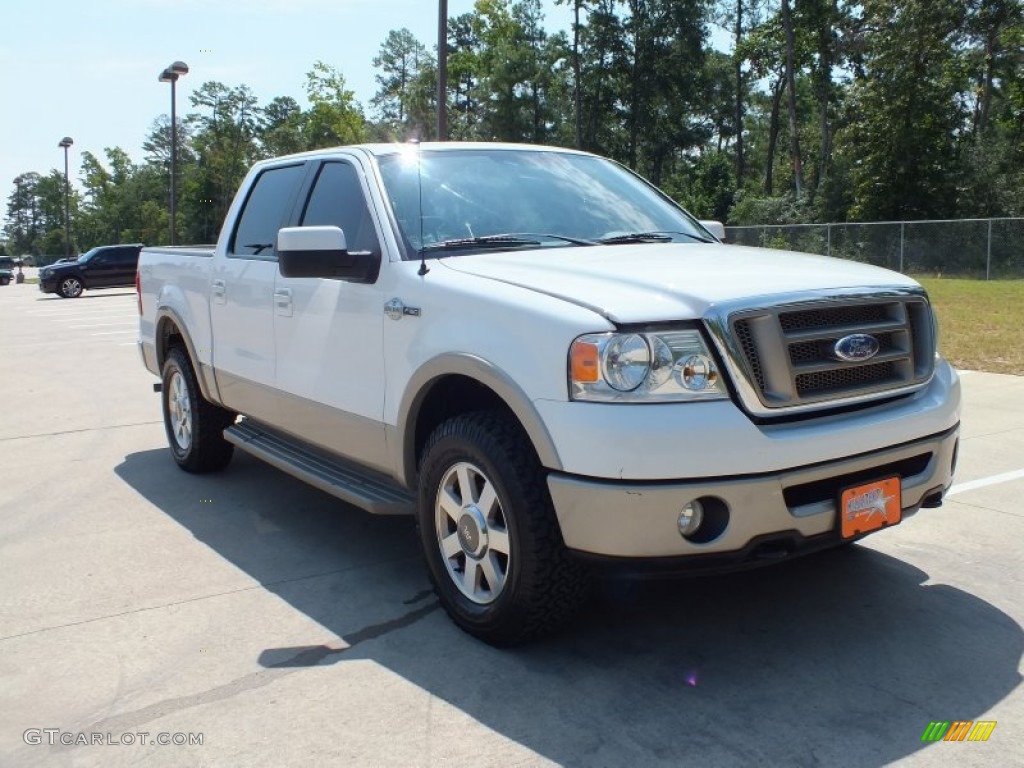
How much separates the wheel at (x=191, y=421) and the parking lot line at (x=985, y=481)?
4.59m

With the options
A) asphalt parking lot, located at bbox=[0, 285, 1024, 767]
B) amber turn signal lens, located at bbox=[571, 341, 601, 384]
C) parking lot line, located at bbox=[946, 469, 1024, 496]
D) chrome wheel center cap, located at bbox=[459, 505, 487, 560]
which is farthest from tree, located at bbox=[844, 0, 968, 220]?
amber turn signal lens, located at bbox=[571, 341, 601, 384]

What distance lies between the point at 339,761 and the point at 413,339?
167 cm

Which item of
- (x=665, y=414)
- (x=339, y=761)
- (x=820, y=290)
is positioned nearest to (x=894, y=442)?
(x=820, y=290)

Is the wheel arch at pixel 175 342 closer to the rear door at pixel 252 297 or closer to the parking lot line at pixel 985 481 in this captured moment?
the rear door at pixel 252 297

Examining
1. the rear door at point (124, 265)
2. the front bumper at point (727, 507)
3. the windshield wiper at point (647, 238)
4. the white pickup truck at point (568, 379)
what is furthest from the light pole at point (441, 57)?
the rear door at point (124, 265)

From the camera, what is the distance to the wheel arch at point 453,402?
11.0 ft

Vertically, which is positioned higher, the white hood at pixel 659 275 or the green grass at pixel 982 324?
the white hood at pixel 659 275

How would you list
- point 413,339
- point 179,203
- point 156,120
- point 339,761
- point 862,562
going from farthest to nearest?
point 156,120, point 179,203, point 862,562, point 413,339, point 339,761

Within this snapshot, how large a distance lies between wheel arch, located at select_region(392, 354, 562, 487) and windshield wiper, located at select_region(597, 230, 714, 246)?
1017 millimetres

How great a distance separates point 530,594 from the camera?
3.48m

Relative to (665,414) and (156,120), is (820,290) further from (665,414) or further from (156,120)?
(156,120)

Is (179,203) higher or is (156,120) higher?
(156,120)

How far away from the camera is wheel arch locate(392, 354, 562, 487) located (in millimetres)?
3367

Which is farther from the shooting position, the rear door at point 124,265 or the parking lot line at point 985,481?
the rear door at point 124,265
